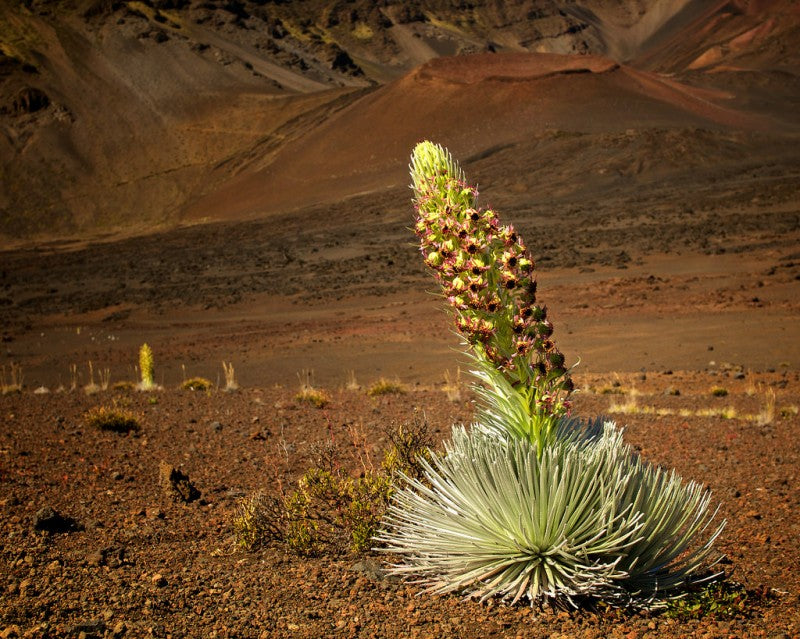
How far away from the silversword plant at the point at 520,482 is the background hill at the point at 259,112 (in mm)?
35472

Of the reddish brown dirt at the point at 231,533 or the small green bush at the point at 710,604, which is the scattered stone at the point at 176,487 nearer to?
the reddish brown dirt at the point at 231,533

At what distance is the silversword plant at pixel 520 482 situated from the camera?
9.54 feet

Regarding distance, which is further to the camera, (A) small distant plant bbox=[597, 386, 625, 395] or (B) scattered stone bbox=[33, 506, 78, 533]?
(A) small distant plant bbox=[597, 386, 625, 395]

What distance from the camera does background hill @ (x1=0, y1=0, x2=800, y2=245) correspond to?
149 feet

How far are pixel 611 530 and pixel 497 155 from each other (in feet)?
136

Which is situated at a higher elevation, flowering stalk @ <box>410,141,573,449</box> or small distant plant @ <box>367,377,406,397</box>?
flowering stalk @ <box>410,141,573,449</box>

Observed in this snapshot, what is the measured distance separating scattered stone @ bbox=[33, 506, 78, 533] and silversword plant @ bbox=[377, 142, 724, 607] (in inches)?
66.6

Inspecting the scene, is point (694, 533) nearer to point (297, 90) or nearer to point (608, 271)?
point (608, 271)

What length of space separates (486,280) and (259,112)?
6042cm

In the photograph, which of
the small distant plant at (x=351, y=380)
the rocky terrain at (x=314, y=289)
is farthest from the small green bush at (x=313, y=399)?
the small distant plant at (x=351, y=380)

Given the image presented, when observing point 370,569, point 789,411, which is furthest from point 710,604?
point 789,411

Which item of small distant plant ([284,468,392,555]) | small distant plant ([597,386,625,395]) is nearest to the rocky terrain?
small distant plant ([284,468,392,555])

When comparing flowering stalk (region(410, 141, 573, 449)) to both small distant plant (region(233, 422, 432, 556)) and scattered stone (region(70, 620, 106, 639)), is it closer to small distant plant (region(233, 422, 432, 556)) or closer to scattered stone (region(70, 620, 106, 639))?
small distant plant (region(233, 422, 432, 556))

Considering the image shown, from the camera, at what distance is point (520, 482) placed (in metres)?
3.00
